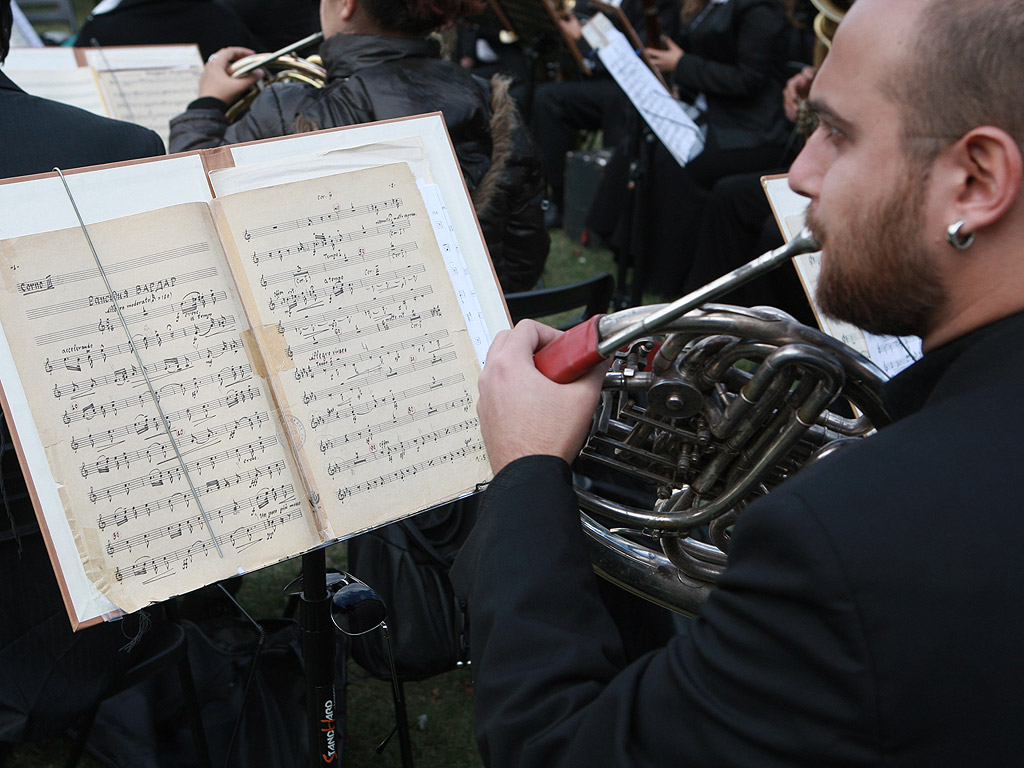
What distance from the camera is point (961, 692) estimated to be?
2.10 ft

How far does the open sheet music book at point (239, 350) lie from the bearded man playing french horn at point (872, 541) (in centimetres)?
26

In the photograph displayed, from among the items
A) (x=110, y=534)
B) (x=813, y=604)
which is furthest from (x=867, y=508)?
(x=110, y=534)

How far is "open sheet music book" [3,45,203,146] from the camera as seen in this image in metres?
2.63

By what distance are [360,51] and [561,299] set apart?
30.2 inches

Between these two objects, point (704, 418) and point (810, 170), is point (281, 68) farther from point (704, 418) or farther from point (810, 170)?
point (810, 170)

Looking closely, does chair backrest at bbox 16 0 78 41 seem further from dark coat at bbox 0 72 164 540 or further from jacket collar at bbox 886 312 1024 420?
jacket collar at bbox 886 312 1024 420

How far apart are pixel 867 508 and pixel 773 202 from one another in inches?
42.5

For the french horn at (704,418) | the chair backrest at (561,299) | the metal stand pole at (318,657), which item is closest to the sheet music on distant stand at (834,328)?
the french horn at (704,418)

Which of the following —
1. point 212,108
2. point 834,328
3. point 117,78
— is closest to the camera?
point 834,328

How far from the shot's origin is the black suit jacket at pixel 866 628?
64cm

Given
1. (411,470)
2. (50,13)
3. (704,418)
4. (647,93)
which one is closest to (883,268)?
(704,418)

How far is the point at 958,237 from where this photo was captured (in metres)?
0.74

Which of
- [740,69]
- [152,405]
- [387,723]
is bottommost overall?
[387,723]

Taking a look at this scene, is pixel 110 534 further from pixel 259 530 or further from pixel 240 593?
pixel 240 593
